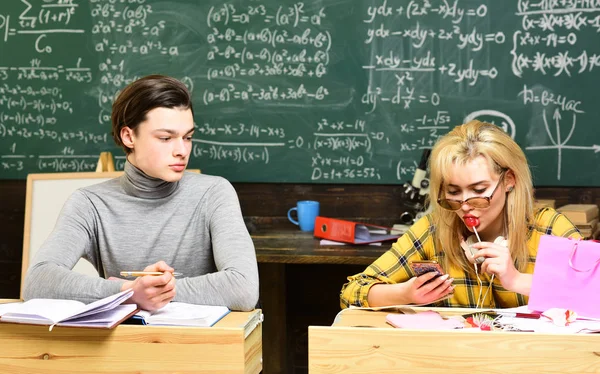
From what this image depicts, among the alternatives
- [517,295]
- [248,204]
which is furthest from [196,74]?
[517,295]

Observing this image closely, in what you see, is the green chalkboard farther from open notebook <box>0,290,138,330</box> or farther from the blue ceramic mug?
open notebook <box>0,290,138,330</box>

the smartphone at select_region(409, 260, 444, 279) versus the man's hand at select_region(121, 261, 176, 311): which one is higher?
the smartphone at select_region(409, 260, 444, 279)

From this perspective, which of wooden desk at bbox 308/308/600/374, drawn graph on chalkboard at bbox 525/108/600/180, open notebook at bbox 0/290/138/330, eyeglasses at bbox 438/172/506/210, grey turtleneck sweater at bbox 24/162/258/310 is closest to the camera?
wooden desk at bbox 308/308/600/374

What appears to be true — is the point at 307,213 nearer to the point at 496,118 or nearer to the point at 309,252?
the point at 309,252

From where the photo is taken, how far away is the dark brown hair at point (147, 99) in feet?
7.06

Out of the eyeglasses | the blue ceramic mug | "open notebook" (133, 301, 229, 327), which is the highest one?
the eyeglasses

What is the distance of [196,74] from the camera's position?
147 inches

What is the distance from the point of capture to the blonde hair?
2.09 meters

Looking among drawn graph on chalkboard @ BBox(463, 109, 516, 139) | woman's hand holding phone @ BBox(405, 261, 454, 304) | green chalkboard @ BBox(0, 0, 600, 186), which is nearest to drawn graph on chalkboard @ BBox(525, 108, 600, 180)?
green chalkboard @ BBox(0, 0, 600, 186)

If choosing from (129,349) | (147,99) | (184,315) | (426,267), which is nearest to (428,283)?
(426,267)

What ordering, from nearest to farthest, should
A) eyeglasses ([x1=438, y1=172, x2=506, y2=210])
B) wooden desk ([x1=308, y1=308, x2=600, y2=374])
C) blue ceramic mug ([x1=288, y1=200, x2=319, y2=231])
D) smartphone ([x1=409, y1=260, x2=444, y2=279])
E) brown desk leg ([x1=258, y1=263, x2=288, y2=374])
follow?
wooden desk ([x1=308, y1=308, x2=600, y2=374]), smartphone ([x1=409, y1=260, x2=444, y2=279]), eyeglasses ([x1=438, y1=172, x2=506, y2=210]), brown desk leg ([x1=258, y1=263, x2=288, y2=374]), blue ceramic mug ([x1=288, y1=200, x2=319, y2=231])

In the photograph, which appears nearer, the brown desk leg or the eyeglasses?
the eyeglasses

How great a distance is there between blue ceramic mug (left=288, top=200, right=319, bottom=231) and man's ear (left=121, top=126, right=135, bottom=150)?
143 cm

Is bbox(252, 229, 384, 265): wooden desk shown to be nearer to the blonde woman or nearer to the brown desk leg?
the brown desk leg
